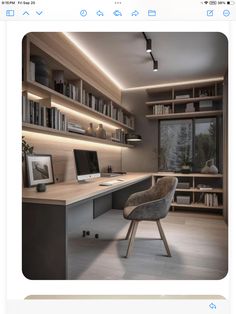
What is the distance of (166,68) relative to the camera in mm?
3312

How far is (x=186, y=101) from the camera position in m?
3.89

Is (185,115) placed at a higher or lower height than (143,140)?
higher

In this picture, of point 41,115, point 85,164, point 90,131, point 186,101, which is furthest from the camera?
point 186,101

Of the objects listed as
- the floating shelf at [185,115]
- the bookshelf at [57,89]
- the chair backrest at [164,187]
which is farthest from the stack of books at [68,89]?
the floating shelf at [185,115]

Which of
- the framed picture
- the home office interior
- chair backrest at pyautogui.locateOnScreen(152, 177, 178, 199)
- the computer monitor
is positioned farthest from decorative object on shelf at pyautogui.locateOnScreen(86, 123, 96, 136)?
chair backrest at pyautogui.locateOnScreen(152, 177, 178, 199)

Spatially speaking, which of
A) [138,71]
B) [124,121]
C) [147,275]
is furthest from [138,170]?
[147,275]

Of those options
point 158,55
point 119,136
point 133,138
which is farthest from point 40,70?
point 133,138

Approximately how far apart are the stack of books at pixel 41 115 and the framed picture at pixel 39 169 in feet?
1.05

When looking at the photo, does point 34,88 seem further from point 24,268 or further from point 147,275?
point 147,275

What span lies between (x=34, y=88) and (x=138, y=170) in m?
3.04

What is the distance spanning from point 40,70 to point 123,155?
291 cm

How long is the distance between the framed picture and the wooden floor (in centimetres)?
79

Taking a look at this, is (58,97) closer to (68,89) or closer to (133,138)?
(68,89)

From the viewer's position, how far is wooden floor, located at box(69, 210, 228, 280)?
1588 millimetres
